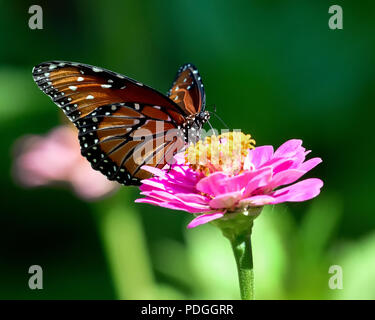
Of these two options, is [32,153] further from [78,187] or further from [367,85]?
[367,85]

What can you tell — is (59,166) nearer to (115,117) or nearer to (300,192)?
(115,117)

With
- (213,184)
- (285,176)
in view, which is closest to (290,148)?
(285,176)

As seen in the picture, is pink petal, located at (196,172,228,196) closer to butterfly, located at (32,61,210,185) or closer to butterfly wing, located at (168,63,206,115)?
butterfly, located at (32,61,210,185)

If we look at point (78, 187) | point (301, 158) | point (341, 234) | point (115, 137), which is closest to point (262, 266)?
point (301, 158)

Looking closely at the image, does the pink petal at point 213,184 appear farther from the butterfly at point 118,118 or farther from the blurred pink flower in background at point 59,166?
the blurred pink flower in background at point 59,166

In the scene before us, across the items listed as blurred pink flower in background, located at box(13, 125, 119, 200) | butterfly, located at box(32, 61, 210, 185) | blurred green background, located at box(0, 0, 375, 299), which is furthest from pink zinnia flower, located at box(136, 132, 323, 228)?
blurred green background, located at box(0, 0, 375, 299)
